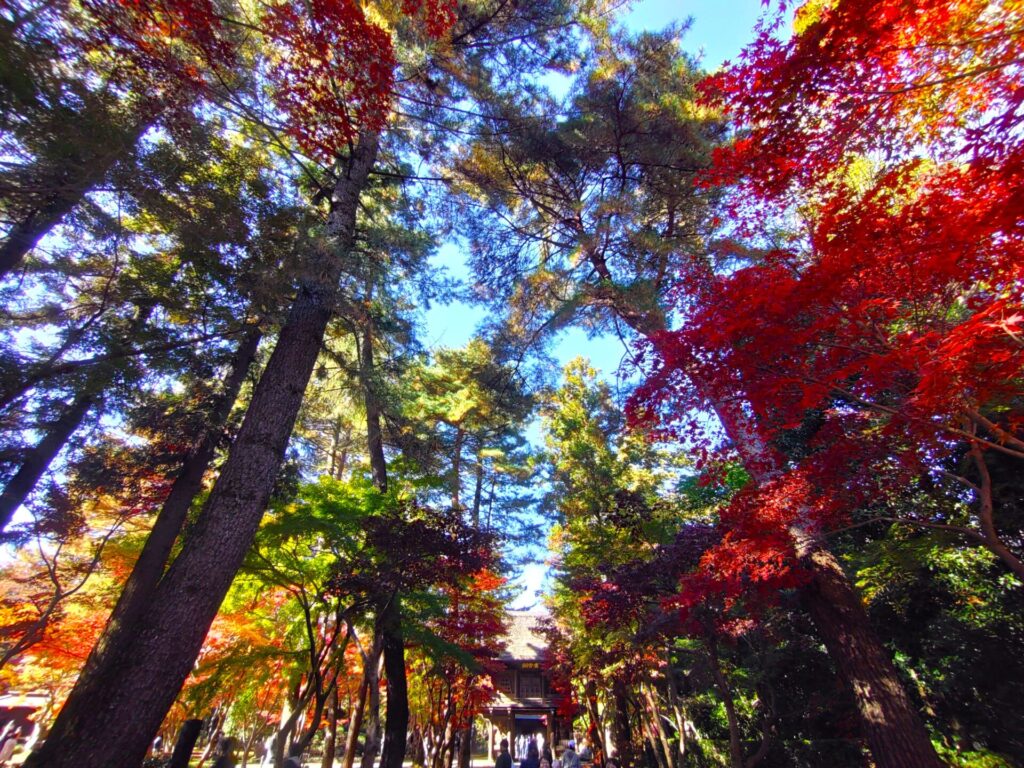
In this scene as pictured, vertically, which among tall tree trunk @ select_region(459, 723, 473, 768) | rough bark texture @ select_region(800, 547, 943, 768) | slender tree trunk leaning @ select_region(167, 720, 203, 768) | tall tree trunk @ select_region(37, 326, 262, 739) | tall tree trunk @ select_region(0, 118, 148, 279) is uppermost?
tall tree trunk @ select_region(0, 118, 148, 279)

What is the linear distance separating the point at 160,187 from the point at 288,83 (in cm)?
235

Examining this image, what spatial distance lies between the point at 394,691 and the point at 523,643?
50.3 feet

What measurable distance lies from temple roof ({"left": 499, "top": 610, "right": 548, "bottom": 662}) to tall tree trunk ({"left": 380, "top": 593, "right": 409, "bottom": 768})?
430 inches

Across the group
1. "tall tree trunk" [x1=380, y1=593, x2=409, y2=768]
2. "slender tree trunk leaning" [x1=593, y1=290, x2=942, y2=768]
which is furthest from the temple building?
"slender tree trunk leaning" [x1=593, y1=290, x2=942, y2=768]

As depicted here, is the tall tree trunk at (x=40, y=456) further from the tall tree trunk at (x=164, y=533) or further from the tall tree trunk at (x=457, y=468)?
the tall tree trunk at (x=457, y=468)

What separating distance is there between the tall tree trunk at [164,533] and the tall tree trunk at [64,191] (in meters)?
2.44

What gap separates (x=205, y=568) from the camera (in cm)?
360

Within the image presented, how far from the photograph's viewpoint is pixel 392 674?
768 centimetres

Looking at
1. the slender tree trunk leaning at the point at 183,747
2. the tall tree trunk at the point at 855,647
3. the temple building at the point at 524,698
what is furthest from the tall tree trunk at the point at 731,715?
the temple building at the point at 524,698

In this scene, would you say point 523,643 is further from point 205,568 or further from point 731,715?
point 205,568

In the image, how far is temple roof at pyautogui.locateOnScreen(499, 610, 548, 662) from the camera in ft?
62.3

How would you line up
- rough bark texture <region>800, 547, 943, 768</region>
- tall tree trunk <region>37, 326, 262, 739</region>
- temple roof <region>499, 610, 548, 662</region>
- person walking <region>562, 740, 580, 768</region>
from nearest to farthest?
rough bark texture <region>800, 547, 943, 768</region>
tall tree trunk <region>37, 326, 262, 739</region>
person walking <region>562, 740, 580, 768</region>
temple roof <region>499, 610, 548, 662</region>

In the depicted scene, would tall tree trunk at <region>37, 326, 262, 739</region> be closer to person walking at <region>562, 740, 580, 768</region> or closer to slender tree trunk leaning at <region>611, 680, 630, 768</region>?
person walking at <region>562, 740, 580, 768</region>

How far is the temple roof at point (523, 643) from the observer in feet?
62.3
